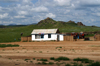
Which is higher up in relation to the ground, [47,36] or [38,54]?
[47,36]

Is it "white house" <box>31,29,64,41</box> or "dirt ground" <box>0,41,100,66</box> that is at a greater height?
"white house" <box>31,29,64,41</box>

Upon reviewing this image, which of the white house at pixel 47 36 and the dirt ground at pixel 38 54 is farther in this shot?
the white house at pixel 47 36

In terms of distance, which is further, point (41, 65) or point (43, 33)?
point (43, 33)

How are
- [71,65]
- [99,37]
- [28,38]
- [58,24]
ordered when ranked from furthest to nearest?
1. [58,24]
2. [28,38]
3. [99,37]
4. [71,65]

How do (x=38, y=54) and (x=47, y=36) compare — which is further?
(x=47, y=36)

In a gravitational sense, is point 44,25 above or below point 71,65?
above

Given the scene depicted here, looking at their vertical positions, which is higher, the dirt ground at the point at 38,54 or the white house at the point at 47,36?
the white house at the point at 47,36

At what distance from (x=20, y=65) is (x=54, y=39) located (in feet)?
119

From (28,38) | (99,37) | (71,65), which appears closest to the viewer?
(71,65)

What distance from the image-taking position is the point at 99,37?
48.6 metres

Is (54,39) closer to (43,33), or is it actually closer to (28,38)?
(43,33)

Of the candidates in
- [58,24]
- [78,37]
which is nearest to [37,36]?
[78,37]

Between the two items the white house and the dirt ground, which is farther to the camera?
the white house

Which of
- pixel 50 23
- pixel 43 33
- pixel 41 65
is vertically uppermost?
pixel 50 23
